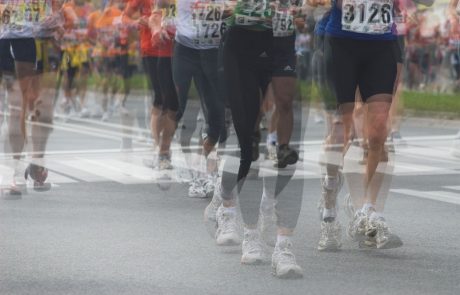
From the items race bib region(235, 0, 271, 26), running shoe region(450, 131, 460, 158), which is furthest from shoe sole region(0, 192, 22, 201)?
running shoe region(450, 131, 460, 158)

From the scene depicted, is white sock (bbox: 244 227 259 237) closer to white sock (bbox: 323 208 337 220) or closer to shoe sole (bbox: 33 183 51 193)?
white sock (bbox: 323 208 337 220)

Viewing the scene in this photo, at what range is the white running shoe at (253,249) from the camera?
7188 mm

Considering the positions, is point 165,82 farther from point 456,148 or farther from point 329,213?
point 456,148

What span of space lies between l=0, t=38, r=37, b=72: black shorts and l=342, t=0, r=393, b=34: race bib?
389 cm

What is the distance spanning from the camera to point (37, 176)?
36.0 feet

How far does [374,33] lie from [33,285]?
8.48 feet

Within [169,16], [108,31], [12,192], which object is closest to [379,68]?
[169,16]

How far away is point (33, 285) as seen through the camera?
258 inches

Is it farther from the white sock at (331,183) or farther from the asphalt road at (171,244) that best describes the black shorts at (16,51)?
the white sock at (331,183)

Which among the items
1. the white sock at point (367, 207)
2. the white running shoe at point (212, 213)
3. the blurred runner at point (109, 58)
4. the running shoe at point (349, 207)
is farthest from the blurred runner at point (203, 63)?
the blurred runner at point (109, 58)

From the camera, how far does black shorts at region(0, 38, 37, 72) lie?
10.8 meters

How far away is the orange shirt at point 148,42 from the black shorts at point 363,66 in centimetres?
357

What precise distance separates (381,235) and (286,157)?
2.88ft

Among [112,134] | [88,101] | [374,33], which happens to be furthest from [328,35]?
[88,101]
